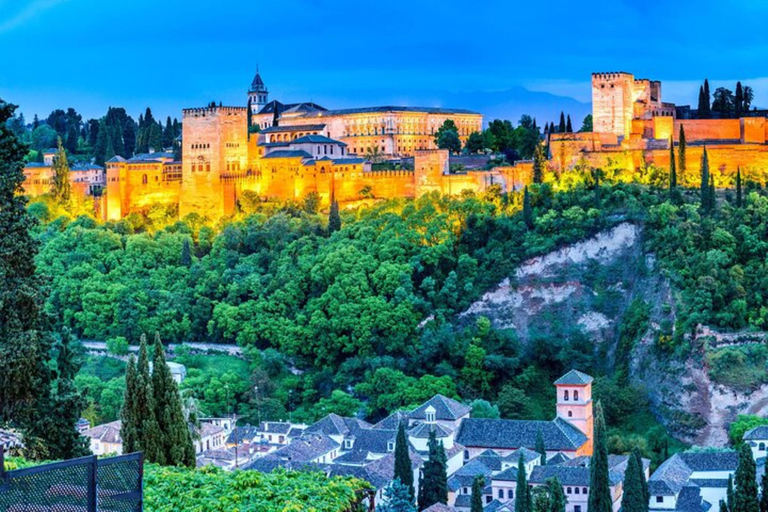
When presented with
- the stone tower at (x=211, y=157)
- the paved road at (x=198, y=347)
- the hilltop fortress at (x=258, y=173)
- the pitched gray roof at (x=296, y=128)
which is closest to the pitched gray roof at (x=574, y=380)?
the paved road at (x=198, y=347)

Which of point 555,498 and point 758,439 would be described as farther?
point 758,439

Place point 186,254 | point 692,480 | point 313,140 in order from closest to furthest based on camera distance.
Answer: point 692,480, point 186,254, point 313,140

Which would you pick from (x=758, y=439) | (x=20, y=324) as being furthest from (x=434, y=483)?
(x=20, y=324)

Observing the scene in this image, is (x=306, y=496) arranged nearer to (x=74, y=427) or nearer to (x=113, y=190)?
(x=74, y=427)

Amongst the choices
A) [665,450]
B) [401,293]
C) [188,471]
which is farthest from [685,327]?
[188,471]

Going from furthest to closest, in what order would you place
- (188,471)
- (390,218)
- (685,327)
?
(390,218) → (685,327) → (188,471)

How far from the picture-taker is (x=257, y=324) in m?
53.6

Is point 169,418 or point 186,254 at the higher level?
point 186,254

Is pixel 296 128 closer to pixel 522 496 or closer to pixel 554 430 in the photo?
pixel 554 430

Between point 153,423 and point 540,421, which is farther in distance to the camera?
point 540,421

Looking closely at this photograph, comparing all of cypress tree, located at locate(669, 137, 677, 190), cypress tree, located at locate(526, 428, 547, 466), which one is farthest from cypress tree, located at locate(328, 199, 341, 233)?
cypress tree, located at locate(526, 428, 547, 466)

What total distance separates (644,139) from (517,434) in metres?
20.4

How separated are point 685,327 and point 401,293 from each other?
11136 mm

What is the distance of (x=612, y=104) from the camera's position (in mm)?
58938
